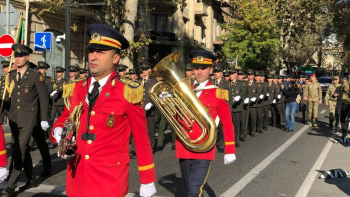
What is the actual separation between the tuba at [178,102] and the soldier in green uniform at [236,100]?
755 cm

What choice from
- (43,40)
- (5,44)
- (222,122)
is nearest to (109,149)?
(222,122)

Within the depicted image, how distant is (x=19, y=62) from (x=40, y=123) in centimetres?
105

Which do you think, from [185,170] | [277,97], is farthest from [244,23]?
[185,170]

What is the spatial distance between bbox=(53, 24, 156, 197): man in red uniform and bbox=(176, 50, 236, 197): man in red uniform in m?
1.58

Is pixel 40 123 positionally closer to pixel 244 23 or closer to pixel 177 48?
pixel 244 23

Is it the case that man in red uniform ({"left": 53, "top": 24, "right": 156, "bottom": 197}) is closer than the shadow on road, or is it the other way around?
man in red uniform ({"left": 53, "top": 24, "right": 156, "bottom": 197})

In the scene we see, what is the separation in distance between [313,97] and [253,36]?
16.2m

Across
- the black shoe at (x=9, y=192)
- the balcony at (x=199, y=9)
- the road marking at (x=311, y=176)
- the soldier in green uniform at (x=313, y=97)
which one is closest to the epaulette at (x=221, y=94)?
the road marking at (x=311, y=176)

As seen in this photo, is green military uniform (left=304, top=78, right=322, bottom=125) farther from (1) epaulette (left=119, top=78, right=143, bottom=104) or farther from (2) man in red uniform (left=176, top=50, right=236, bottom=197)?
(1) epaulette (left=119, top=78, right=143, bottom=104)

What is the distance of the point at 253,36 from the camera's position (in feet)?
110

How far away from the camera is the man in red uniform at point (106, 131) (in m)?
3.65

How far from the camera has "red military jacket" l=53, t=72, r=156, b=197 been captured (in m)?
3.65

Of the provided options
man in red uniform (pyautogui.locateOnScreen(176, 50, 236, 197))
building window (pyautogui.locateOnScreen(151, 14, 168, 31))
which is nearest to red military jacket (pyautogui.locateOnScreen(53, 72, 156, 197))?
man in red uniform (pyautogui.locateOnScreen(176, 50, 236, 197))

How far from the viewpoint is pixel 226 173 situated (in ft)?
28.2
